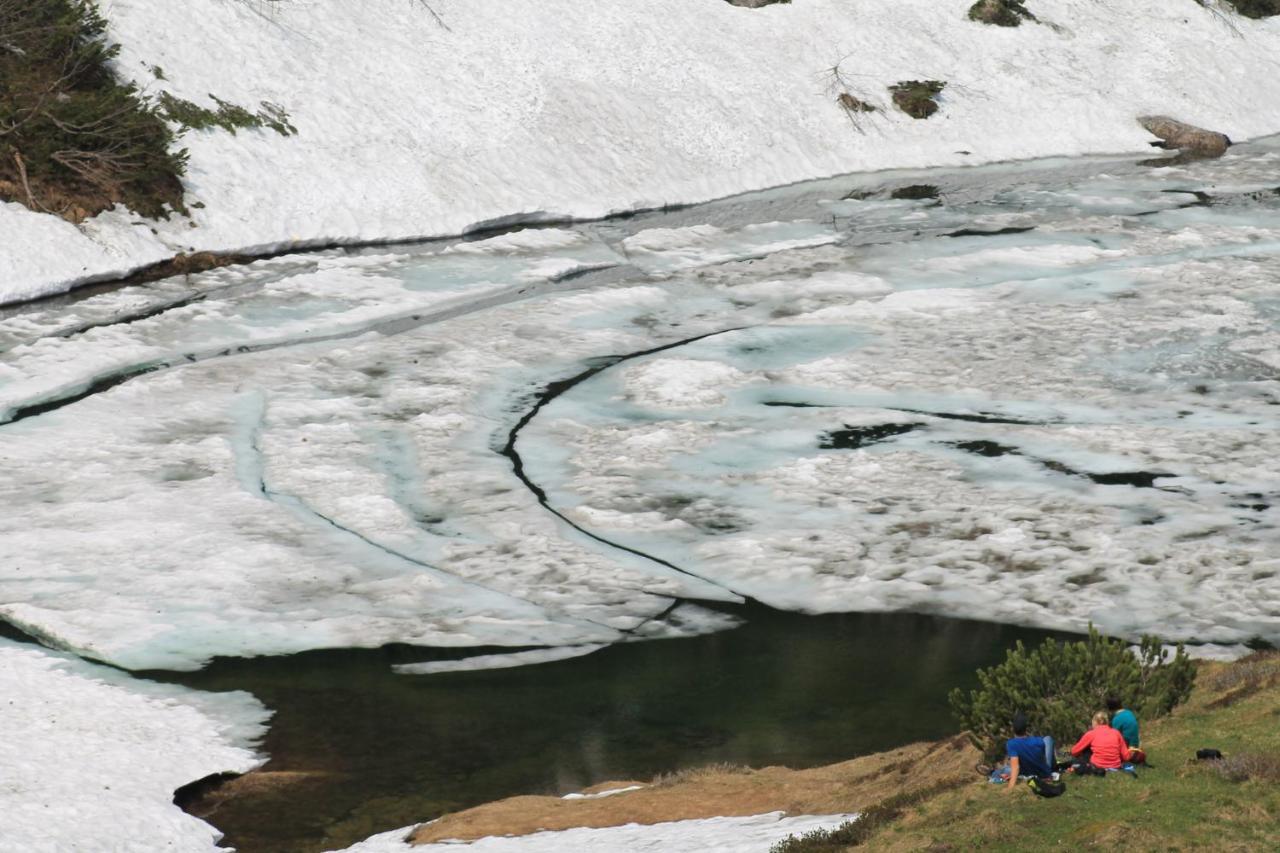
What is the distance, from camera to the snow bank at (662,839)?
32.5 feet

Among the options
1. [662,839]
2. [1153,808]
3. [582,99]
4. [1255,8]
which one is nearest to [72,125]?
[582,99]

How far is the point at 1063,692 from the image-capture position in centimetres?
1059

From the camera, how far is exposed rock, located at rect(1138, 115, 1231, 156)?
40.4 metres

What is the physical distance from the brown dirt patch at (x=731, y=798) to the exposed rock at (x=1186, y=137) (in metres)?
32.9

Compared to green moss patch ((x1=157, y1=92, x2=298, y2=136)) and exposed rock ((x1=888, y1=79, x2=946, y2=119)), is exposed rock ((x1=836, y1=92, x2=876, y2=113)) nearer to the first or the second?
exposed rock ((x1=888, y1=79, x2=946, y2=119))

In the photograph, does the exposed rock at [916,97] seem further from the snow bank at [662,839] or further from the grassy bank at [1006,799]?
the snow bank at [662,839]

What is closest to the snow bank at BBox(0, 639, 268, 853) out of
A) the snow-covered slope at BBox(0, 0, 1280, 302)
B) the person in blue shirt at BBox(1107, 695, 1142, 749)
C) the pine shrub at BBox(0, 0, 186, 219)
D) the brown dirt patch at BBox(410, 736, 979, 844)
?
the brown dirt patch at BBox(410, 736, 979, 844)

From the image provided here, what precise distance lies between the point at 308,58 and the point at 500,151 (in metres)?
5.06

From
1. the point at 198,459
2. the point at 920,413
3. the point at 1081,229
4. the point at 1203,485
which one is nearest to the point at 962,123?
the point at 1081,229

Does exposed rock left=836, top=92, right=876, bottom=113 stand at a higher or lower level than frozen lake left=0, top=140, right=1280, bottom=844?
higher

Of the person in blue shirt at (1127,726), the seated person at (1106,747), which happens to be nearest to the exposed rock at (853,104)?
the person in blue shirt at (1127,726)

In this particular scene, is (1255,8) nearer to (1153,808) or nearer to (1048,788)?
(1048,788)

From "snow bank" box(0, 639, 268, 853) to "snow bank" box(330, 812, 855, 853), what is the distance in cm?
176

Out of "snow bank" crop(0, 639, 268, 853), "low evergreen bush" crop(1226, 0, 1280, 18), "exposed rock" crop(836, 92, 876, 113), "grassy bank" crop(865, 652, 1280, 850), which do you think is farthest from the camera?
"low evergreen bush" crop(1226, 0, 1280, 18)
